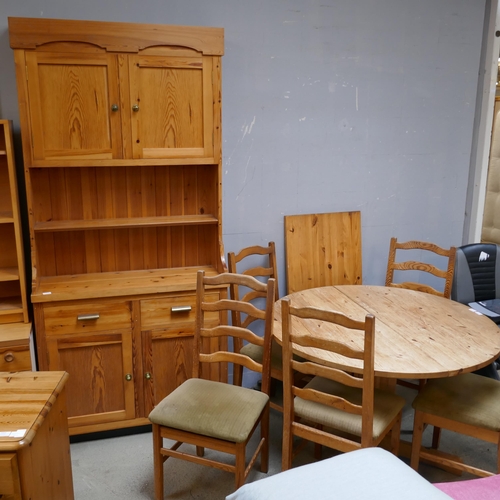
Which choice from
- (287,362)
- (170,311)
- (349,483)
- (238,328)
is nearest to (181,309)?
(170,311)

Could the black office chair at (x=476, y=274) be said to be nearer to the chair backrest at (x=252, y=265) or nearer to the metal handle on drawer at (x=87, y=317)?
the chair backrest at (x=252, y=265)

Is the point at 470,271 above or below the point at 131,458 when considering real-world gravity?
above

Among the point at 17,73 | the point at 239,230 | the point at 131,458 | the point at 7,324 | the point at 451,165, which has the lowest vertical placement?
the point at 131,458

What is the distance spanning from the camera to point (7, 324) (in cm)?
264

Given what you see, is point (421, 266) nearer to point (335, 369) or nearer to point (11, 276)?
point (335, 369)

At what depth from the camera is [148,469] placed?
2.59 metres

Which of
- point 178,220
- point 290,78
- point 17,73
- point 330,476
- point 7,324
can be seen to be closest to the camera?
point 330,476

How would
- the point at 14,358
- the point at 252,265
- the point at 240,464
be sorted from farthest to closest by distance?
the point at 252,265
the point at 14,358
the point at 240,464

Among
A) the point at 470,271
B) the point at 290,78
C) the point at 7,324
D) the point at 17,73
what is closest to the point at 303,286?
the point at 470,271

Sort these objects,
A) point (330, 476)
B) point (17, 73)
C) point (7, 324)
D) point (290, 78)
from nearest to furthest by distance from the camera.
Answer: point (330, 476), point (17, 73), point (7, 324), point (290, 78)

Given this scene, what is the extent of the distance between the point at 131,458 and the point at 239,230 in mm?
1461

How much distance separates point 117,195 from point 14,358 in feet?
3.38

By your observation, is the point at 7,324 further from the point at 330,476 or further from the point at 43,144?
the point at 330,476

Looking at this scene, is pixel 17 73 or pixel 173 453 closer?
pixel 173 453
